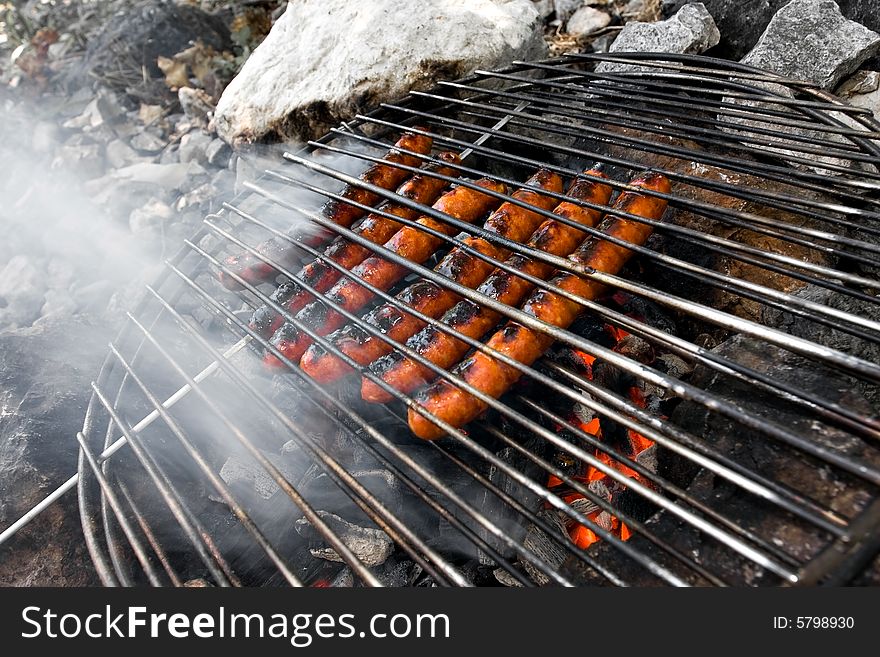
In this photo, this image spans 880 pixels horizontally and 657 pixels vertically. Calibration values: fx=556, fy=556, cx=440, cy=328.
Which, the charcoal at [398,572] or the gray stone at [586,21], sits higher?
the gray stone at [586,21]

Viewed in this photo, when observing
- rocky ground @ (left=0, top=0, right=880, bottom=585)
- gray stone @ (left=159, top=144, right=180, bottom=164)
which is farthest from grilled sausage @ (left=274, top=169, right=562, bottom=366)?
gray stone @ (left=159, top=144, right=180, bottom=164)

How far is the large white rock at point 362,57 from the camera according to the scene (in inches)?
142

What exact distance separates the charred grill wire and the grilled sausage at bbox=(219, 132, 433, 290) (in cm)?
2

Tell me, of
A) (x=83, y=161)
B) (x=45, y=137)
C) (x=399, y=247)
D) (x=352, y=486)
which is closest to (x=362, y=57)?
(x=399, y=247)

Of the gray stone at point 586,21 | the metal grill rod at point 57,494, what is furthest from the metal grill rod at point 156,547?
the gray stone at point 586,21

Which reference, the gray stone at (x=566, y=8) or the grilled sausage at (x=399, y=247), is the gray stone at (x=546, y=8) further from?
the grilled sausage at (x=399, y=247)

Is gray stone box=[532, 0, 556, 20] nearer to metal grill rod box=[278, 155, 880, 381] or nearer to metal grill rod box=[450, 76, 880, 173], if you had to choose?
metal grill rod box=[450, 76, 880, 173]

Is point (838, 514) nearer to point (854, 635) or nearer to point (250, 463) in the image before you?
point (854, 635)

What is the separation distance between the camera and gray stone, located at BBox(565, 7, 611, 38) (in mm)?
4938

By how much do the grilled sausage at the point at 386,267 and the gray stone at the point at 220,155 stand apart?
3.46 m

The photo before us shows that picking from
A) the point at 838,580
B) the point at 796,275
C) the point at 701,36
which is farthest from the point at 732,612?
the point at 701,36

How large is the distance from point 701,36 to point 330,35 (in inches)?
101

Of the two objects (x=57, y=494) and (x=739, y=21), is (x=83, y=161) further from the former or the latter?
(x=739, y=21)

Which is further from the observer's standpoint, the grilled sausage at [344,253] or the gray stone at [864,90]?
the gray stone at [864,90]
